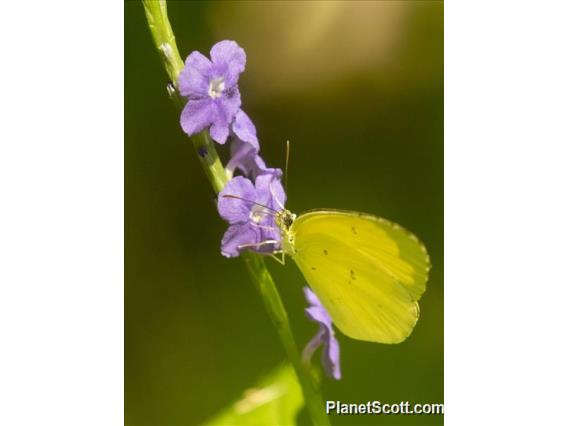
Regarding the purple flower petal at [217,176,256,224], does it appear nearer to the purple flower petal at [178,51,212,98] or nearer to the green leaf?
the purple flower petal at [178,51,212,98]

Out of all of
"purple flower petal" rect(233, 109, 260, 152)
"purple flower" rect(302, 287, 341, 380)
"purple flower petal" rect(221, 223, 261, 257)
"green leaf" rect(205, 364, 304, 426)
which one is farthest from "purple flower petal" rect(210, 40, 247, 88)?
"green leaf" rect(205, 364, 304, 426)

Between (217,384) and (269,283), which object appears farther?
(217,384)

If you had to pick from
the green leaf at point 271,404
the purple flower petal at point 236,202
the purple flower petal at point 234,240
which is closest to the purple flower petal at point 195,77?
the purple flower petal at point 236,202

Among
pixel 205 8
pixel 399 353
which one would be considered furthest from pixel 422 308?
pixel 205 8

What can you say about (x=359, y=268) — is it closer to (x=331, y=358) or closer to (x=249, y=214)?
(x=331, y=358)

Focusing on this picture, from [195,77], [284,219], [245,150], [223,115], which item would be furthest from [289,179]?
[195,77]

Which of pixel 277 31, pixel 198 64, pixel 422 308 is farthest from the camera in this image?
pixel 277 31

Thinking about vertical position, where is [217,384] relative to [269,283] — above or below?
below

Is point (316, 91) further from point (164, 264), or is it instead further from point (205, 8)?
point (164, 264)
